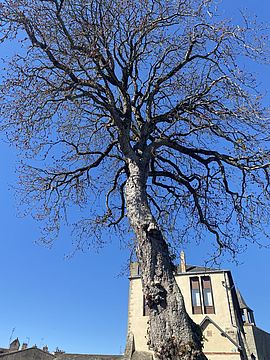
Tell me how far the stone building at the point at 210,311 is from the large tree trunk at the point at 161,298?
19624 millimetres

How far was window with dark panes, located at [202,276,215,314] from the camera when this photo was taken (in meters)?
24.2

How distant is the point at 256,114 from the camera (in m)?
6.05

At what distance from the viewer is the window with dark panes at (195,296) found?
24464mm

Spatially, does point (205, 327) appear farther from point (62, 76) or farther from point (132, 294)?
point (62, 76)

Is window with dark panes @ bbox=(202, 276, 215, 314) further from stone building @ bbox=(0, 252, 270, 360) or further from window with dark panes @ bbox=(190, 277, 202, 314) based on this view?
window with dark panes @ bbox=(190, 277, 202, 314)

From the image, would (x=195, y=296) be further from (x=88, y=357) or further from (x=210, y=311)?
(x=88, y=357)

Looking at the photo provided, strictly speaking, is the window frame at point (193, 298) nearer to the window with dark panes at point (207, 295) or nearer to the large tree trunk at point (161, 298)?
the window with dark panes at point (207, 295)

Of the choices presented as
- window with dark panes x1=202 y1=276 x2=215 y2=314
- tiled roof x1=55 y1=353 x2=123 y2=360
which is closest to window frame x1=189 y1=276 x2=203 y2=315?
window with dark panes x1=202 y1=276 x2=215 y2=314

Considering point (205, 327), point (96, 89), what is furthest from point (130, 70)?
point (205, 327)

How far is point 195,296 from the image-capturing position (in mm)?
25375

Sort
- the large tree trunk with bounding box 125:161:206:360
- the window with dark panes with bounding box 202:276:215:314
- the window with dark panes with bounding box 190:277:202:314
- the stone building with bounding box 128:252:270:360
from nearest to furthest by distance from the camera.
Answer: the large tree trunk with bounding box 125:161:206:360 → the stone building with bounding box 128:252:270:360 → the window with dark panes with bounding box 202:276:215:314 → the window with dark panes with bounding box 190:277:202:314

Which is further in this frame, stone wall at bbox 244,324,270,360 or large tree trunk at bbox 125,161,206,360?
stone wall at bbox 244,324,270,360

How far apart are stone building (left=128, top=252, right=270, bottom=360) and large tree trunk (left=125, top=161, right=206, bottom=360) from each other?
19624mm

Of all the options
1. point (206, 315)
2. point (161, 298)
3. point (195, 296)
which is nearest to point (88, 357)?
point (195, 296)
